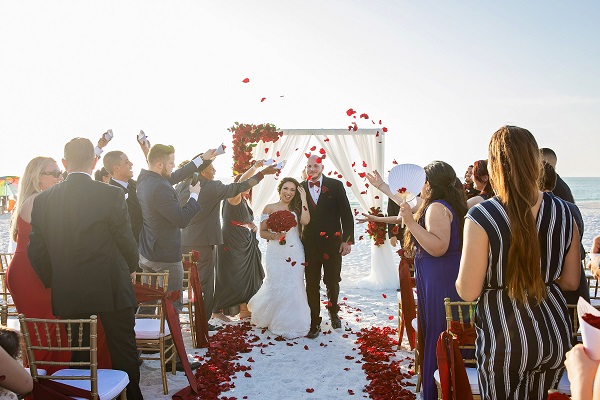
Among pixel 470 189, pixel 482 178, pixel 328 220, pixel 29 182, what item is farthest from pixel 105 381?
pixel 470 189

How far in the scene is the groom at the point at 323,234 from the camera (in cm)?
656

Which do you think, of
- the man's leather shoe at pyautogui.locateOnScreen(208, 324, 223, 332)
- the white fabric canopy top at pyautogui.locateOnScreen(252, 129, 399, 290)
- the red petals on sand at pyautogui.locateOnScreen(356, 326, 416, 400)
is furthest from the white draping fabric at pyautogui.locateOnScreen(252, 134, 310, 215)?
the red petals on sand at pyautogui.locateOnScreen(356, 326, 416, 400)

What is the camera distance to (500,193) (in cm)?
227

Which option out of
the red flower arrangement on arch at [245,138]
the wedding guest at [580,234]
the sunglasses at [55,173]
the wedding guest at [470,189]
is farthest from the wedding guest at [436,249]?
the red flower arrangement on arch at [245,138]

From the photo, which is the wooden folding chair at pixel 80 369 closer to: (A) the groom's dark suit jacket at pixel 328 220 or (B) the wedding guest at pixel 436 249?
(B) the wedding guest at pixel 436 249

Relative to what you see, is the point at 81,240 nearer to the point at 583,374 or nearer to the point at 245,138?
the point at 583,374

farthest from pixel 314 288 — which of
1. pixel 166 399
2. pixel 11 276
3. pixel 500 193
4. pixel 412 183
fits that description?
pixel 500 193

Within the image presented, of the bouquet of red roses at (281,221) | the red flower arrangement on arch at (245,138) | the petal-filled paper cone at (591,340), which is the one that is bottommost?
the petal-filled paper cone at (591,340)

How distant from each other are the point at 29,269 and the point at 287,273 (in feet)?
10.5

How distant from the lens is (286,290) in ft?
21.6

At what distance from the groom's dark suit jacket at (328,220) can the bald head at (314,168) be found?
118 millimetres

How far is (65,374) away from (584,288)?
3420mm

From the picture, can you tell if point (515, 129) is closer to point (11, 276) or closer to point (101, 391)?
point (101, 391)

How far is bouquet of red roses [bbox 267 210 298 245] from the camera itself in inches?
249
